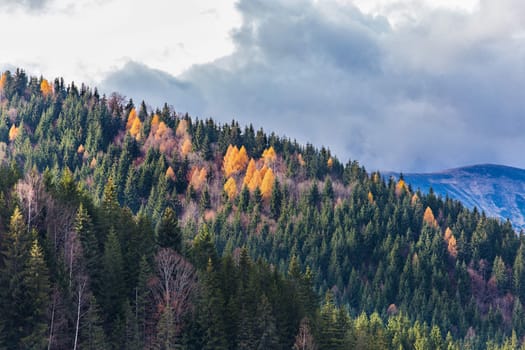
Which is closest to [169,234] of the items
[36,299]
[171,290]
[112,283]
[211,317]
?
[171,290]

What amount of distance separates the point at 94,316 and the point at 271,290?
102 ft

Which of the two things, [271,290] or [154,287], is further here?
[271,290]

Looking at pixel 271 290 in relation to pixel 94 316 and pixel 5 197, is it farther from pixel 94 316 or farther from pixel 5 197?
pixel 5 197

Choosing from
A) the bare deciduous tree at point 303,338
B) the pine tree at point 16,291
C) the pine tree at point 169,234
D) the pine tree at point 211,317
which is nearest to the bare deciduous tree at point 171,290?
the pine tree at point 211,317

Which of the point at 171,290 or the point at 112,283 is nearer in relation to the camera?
the point at 112,283

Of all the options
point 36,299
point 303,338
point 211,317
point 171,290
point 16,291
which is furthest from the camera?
point 303,338

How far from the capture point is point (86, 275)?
290 feet

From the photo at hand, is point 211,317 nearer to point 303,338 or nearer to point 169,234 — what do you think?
point 303,338

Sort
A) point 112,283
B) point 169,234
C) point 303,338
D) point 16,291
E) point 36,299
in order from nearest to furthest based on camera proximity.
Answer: point 16,291
point 36,299
point 112,283
point 303,338
point 169,234

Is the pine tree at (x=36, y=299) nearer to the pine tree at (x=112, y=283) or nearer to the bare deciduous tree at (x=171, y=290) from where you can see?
the pine tree at (x=112, y=283)

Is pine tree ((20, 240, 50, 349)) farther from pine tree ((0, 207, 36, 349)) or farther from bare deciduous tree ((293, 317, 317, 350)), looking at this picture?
bare deciduous tree ((293, 317, 317, 350))

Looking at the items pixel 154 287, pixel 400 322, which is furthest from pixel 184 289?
pixel 400 322

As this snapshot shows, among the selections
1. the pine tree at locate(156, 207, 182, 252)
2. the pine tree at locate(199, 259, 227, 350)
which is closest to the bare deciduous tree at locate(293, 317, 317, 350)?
the pine tree at locate(199, 259, 227, 350)

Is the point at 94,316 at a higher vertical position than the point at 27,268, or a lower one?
lower
